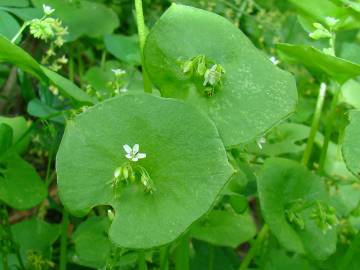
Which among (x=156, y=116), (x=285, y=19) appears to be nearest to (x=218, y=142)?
(x=156, y=116)

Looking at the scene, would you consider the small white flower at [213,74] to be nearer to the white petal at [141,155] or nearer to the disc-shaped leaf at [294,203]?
the white petal at [141,155]

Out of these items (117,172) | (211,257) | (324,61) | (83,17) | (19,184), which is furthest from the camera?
(83,17)

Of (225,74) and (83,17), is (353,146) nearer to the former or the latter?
(225,74)

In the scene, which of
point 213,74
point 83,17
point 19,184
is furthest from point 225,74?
point 83,17

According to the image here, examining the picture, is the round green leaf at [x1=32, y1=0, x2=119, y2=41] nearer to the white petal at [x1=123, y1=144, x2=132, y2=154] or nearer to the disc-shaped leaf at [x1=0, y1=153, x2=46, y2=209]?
the disc-shaped leaf at [x1=0, y1=153, x2=46, y2=209]

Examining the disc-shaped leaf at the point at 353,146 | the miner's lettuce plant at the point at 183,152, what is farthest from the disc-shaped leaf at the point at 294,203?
the disc-shaped leaf at the point at 353,146

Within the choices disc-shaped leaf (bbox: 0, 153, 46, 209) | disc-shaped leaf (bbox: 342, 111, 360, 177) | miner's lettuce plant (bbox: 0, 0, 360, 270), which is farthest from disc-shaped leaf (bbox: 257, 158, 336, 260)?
disc-shaped leaf (bbox: 0, 153, 46, 209)
